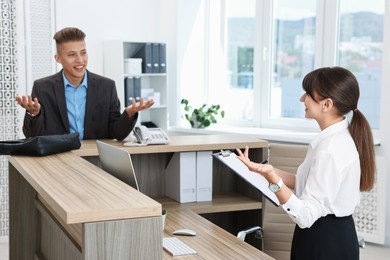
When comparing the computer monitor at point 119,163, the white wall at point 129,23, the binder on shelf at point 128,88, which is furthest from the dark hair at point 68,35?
the binder on shelf at point 128,88

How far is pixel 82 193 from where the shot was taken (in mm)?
1757

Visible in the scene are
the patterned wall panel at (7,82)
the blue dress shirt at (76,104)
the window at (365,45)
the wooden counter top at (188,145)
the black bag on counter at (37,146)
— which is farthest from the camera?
the window at (365,45)

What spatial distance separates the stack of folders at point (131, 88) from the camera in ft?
20.0

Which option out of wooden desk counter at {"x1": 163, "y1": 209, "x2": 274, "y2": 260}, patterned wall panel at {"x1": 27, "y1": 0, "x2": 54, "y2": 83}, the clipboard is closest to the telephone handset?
wooden desk counter at {"x1": 163, "y1": 209, "x2": 274, "y2": 260}

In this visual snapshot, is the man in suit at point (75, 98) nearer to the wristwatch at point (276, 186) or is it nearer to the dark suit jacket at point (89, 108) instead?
the dark suit jacket at point (89, 108)

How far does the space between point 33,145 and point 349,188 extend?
1302 mm

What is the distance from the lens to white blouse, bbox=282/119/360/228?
2107 millimetres

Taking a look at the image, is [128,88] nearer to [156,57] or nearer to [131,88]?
[131,88]

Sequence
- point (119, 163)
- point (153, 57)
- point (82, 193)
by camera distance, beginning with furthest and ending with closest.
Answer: point (153, 57)
point (119, 163)
point (82, 193)

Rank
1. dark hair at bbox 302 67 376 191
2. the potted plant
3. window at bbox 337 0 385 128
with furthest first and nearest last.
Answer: the potted plant
window at bbox 337 0 385 128
dark hair at bbox 302 67 376 191

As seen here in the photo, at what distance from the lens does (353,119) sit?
7.44 feet

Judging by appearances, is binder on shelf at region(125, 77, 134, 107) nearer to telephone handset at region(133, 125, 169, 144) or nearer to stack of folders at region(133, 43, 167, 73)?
stack of folders at region(133, 43, 167, 73)

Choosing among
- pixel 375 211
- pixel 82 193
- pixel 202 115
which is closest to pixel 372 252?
pixel 375 211

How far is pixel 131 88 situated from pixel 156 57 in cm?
44
